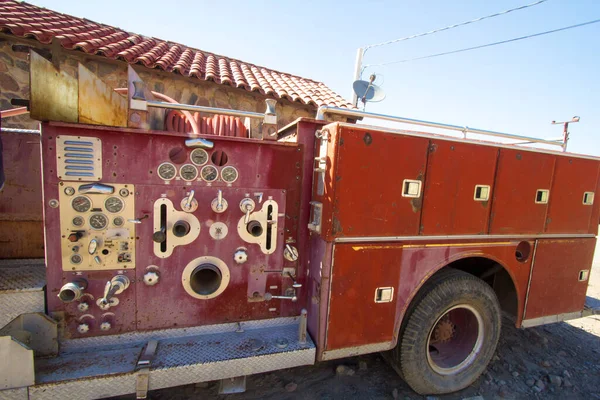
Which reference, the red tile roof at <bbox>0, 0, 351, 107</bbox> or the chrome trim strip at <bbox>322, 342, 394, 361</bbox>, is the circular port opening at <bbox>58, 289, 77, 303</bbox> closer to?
the chrome trim strip at <bbox>322, 342, 394, 361</bbox>

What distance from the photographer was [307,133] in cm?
247

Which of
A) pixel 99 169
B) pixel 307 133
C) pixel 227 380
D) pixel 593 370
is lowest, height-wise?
pixel 593 370

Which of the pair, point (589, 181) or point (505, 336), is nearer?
point (589, 181)

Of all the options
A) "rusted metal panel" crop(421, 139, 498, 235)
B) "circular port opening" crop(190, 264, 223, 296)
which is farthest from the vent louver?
"rusted metal panel" crop(421, 139, 498, 235)

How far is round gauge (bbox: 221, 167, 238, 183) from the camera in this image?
2252 mm

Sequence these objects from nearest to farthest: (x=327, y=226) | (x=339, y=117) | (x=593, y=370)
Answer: (x=327, y=226) → (x=593, y=370) → (x=339, y=117)

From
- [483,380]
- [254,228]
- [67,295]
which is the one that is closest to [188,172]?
[254,228]

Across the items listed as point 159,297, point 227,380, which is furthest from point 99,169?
point 227,380

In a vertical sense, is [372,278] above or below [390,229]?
below

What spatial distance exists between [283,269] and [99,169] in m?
1.57

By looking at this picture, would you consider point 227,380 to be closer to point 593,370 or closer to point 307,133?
point 307,133

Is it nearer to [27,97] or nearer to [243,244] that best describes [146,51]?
[27,97]

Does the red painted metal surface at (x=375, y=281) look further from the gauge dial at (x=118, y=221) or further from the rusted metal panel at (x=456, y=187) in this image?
the gauge dial at (x=118, y=221)

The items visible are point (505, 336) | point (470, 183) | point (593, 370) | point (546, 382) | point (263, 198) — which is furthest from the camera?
point (505, 336)
